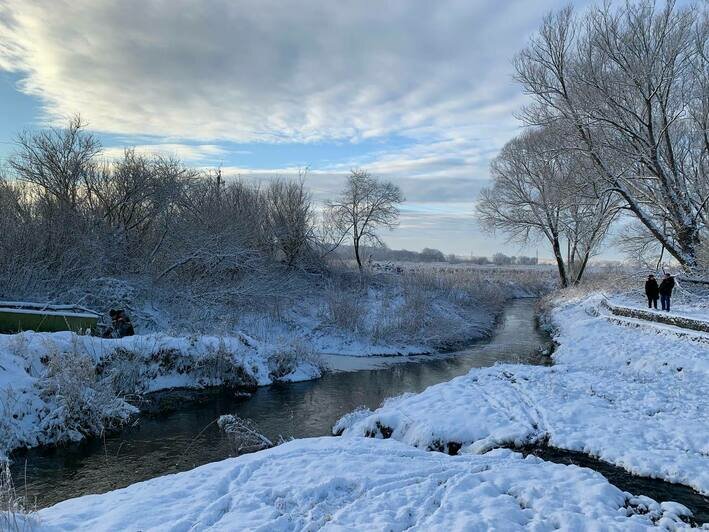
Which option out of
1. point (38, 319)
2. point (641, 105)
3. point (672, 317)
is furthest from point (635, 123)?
point (38, 319)

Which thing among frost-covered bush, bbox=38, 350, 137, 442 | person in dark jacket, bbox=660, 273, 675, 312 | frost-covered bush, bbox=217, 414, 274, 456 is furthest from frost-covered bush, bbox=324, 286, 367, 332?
frost-covered bush, bbox=38, 350, 137, 442

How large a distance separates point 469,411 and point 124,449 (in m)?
7.52

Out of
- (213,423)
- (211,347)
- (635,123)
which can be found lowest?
(213,423)

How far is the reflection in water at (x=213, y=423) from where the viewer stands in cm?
923

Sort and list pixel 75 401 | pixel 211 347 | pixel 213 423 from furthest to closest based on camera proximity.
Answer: pixel 211 347 < pixel 213 423 < pixel 75 401

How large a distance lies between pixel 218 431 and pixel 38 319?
904 centimetres

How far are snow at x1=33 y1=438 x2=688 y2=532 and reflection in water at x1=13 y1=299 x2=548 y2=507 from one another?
2.71 meters

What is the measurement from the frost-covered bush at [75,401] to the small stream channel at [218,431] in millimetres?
452

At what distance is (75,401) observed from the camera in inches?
460

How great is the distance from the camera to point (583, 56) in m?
21.9

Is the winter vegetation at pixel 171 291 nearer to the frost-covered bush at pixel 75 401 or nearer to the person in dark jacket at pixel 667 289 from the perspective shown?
the frost-covered bush at pixel 75 401

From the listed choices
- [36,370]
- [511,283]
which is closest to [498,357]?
[36,370]

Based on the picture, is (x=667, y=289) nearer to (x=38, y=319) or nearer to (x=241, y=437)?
(x=241, y=437)

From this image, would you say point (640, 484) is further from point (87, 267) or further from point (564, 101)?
point (87, 267)
